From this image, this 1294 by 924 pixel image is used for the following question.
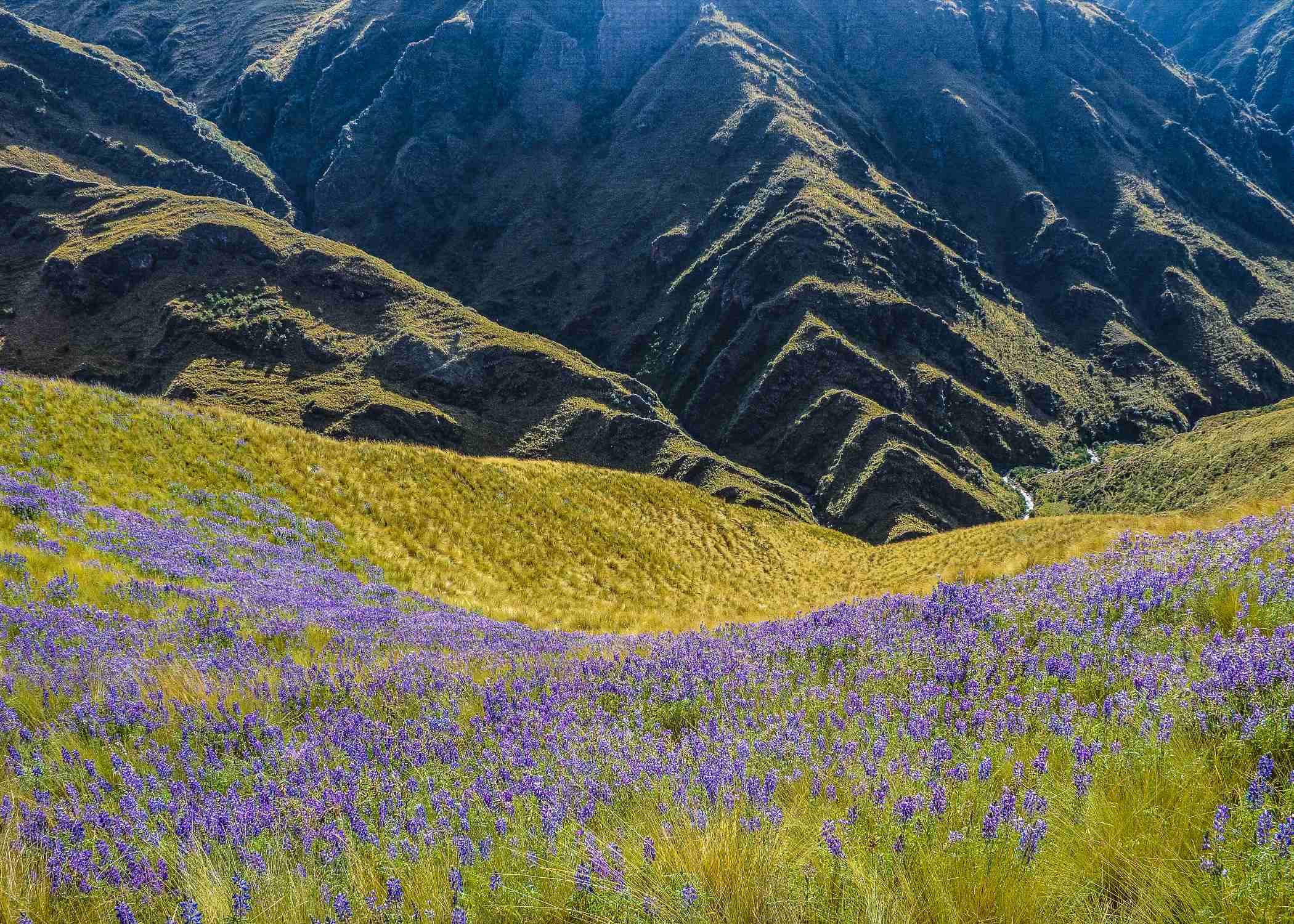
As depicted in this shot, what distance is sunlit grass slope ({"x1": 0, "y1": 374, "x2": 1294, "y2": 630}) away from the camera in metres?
17.3

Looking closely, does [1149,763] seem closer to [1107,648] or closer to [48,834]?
[1107,648]

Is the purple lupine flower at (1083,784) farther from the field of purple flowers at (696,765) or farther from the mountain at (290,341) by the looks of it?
the mountain at (290,341)

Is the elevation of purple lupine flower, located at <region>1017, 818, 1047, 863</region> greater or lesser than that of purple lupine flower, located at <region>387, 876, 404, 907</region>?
greater

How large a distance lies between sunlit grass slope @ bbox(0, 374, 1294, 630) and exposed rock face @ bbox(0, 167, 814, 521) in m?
107

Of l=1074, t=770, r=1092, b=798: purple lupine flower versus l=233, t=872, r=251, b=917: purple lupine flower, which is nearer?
l=233, t=872, r=251, b=917: purple lupine flower

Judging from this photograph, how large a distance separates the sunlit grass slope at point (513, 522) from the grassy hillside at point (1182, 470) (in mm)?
53909

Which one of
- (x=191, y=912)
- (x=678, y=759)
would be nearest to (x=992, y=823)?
(x=678, y=759)

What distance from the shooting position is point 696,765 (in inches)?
169

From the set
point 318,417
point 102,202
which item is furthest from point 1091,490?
point 102,202

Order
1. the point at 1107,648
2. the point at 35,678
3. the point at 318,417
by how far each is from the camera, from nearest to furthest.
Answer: the point at 1107,648 → the point at 35,678 → the point at 318,417

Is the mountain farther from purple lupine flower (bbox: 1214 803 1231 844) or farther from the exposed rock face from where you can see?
purple lupine flower (bbox: 1214 803 1231 844)

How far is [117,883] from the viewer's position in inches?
123

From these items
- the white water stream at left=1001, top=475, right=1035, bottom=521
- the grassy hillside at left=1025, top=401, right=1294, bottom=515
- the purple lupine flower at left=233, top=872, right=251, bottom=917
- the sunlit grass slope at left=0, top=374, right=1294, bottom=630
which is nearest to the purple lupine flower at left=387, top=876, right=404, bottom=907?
the purple lupine flower at left=233, top=872, right=251, bottom=917

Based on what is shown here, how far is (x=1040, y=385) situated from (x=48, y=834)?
688ft
